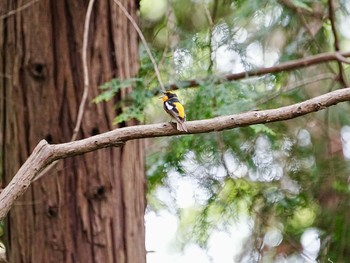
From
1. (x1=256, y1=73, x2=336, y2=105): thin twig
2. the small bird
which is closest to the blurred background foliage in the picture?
(x1=256, y1=73, x2=336, y2=105): thin twig

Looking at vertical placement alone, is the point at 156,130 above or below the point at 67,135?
below

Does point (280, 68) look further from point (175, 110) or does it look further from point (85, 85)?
point (175, 110)

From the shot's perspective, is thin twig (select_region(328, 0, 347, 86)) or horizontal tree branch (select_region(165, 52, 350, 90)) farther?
thin twig (select_region(328, 0, 347, 86))

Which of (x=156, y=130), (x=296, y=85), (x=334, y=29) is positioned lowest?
(x=156, y=130)

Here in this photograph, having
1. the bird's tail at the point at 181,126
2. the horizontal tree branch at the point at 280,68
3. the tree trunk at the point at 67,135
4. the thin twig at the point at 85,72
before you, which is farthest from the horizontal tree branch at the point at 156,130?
the horizontal tree branch at the point at 280,68

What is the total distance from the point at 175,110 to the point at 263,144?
1680mm

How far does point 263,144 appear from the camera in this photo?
14.0 feet

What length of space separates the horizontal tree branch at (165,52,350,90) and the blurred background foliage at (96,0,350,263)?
4 cm

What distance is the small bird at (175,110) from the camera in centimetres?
230

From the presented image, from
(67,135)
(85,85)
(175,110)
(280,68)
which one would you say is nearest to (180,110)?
(175,110)

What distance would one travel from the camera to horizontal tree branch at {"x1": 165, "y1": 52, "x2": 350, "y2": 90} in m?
3.78

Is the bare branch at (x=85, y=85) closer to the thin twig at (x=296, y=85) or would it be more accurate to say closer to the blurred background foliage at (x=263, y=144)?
the blurred background foliage at (x=263, y=144)

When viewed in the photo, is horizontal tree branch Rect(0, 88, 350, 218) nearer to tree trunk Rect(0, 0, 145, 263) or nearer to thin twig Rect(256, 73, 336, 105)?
tree trunk Rect(0, 0, 145, 263)

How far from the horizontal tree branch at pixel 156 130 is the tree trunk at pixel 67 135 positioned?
103 cm
